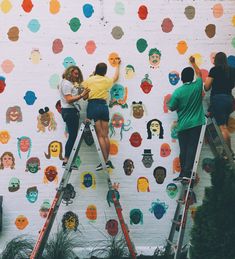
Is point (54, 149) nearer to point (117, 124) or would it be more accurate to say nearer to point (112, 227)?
point (117, 124)

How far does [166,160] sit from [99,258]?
5.65 ft

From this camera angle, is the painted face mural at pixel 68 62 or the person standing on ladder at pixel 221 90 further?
the painted face mural at pixel 68 62

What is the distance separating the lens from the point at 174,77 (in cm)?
686

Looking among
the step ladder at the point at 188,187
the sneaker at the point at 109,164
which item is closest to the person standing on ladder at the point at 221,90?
the step ladder at the point at 188,187

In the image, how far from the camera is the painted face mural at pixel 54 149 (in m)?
6.81

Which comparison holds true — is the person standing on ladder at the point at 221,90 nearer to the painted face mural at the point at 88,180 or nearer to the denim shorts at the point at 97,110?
the denim shorts at the point at 97,110

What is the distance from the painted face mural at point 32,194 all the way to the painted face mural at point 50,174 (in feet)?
0.65

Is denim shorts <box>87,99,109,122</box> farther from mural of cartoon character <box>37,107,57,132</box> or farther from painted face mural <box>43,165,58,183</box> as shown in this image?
painted face mural <box>43,165,58,183</box>

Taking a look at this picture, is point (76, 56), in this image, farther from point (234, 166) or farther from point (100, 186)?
point (234, 166)

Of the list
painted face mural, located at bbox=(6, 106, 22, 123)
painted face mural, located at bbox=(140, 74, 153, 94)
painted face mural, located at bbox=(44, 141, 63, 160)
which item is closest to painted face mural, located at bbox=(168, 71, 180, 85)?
painted face mural, located at bbox=(140, 74, 153, 94)

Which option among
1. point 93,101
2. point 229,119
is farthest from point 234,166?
point 93,101

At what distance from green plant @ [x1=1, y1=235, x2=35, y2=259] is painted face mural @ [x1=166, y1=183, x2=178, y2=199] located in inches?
82.8

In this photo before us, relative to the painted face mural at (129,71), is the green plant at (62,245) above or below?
below

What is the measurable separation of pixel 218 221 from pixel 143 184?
6.91ft
